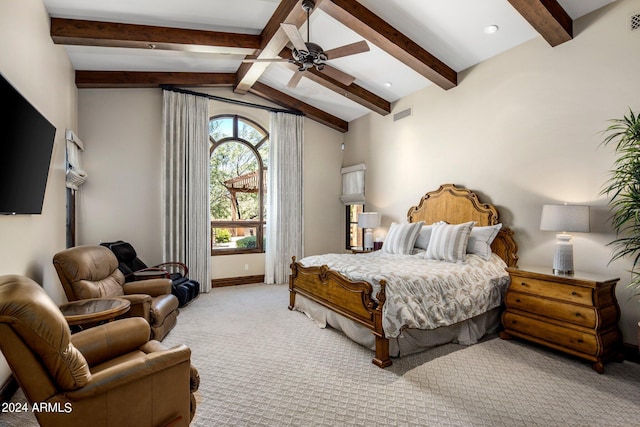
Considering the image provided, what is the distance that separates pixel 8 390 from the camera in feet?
7.84

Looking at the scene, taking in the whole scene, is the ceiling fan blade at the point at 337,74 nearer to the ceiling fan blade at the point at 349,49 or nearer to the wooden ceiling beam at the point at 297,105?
the ceiling fan blade at the point at 349,49

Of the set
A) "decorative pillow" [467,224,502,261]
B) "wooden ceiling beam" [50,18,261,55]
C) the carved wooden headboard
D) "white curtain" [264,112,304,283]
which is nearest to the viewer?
"wooden ceiling beam" [50,18,261,55]

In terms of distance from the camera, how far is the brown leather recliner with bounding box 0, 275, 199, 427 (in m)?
1.29

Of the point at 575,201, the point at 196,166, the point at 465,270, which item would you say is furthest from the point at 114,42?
the point at 575,201

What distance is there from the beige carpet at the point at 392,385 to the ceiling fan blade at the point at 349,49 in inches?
125

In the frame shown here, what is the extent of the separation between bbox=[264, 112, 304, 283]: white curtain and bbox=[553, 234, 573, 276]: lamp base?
4.41 metres

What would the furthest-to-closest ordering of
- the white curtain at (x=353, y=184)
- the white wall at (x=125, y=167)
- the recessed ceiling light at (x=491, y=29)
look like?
the white curtain at (x=353, y=184)
the white wall at (x=125, y=167)
the recessed ceiling light at (x=491, y=29)

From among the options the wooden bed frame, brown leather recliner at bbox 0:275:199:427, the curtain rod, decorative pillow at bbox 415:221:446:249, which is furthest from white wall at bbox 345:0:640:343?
brown leather recliner at bbox 0:275:199:427

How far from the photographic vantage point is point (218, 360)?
3.05 metres

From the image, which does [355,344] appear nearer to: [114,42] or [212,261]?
[212,261]

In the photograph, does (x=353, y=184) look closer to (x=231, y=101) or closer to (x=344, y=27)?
(x=231, y=101)

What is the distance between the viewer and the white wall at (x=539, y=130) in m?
3.26

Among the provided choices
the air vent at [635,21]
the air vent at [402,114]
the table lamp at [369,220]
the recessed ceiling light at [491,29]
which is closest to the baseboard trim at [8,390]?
the table lamp at [369,220]

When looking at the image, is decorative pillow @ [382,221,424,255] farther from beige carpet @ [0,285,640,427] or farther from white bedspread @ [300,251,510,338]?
beige carpet @ [0,285,640,427]
